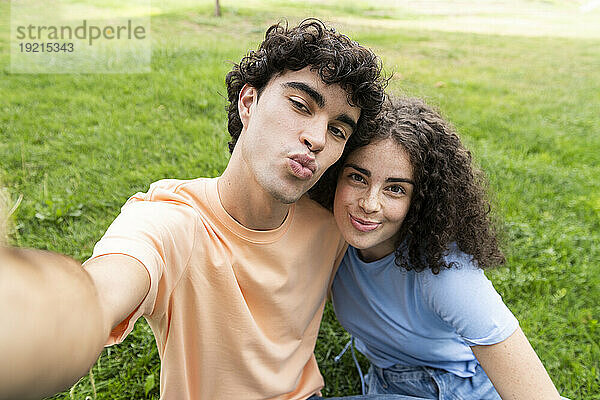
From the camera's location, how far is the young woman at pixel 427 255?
206 centimetres

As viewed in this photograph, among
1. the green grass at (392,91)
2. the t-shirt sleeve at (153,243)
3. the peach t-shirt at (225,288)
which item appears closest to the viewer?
the t-shirt sleeve at (153,243)

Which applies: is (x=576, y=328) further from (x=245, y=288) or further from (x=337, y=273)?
(x=245, y=288)

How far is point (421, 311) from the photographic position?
2.25m

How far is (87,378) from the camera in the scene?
2.84 m

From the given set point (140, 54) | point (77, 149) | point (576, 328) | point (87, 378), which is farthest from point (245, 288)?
point (140, 54)

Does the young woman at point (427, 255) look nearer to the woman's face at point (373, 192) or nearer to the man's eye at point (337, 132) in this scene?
the woman's face at point (373, 192)

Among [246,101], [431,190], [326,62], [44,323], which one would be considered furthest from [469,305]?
[44,323]

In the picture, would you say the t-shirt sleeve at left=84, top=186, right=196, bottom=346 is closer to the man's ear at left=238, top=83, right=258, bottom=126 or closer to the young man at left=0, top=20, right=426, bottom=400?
the young man at left=0, top=20, right=426, bottom=400

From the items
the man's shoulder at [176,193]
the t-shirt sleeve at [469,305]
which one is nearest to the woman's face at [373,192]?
the t-shirt sleeve at [469,305]

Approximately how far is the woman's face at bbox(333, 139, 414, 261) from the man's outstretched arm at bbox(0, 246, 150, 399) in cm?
121

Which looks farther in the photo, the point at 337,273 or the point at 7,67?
the point at 7,67

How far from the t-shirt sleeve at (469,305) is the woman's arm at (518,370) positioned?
0.04m

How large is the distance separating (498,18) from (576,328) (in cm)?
1036

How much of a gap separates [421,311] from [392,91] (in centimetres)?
93
